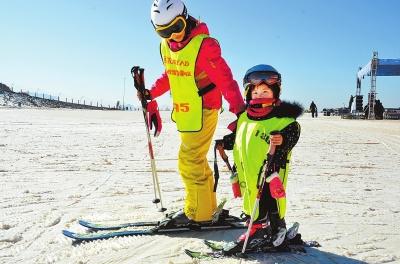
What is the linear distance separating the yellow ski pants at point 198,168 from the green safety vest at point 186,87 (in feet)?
0.31

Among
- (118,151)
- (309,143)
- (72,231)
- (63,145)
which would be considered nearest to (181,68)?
(72,231)

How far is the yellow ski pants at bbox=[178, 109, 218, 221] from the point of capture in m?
3.82

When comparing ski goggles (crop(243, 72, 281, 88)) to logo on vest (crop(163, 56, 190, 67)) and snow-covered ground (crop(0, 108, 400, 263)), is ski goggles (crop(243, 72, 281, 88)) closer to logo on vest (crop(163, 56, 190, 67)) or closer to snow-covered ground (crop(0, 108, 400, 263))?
logo on vest (crop(163, 56, 190, 67))

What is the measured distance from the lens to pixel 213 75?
3596 millimetres

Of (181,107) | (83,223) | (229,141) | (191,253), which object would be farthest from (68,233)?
(229,141)

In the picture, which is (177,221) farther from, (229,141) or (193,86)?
(193,86)

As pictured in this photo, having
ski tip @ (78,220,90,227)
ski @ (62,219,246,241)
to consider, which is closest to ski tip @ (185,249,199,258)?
ski @ (62,219,246,241)

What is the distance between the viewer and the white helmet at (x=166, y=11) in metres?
3.68

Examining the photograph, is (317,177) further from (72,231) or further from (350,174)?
(72,231)

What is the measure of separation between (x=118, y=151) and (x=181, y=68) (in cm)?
675

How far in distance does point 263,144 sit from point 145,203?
2321 millimetres

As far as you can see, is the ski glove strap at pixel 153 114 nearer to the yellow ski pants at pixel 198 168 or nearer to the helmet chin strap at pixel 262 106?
the yellow ski pants at pixel 198 168

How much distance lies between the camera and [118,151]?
10172mm

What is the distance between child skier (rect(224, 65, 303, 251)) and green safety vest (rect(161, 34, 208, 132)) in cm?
59
